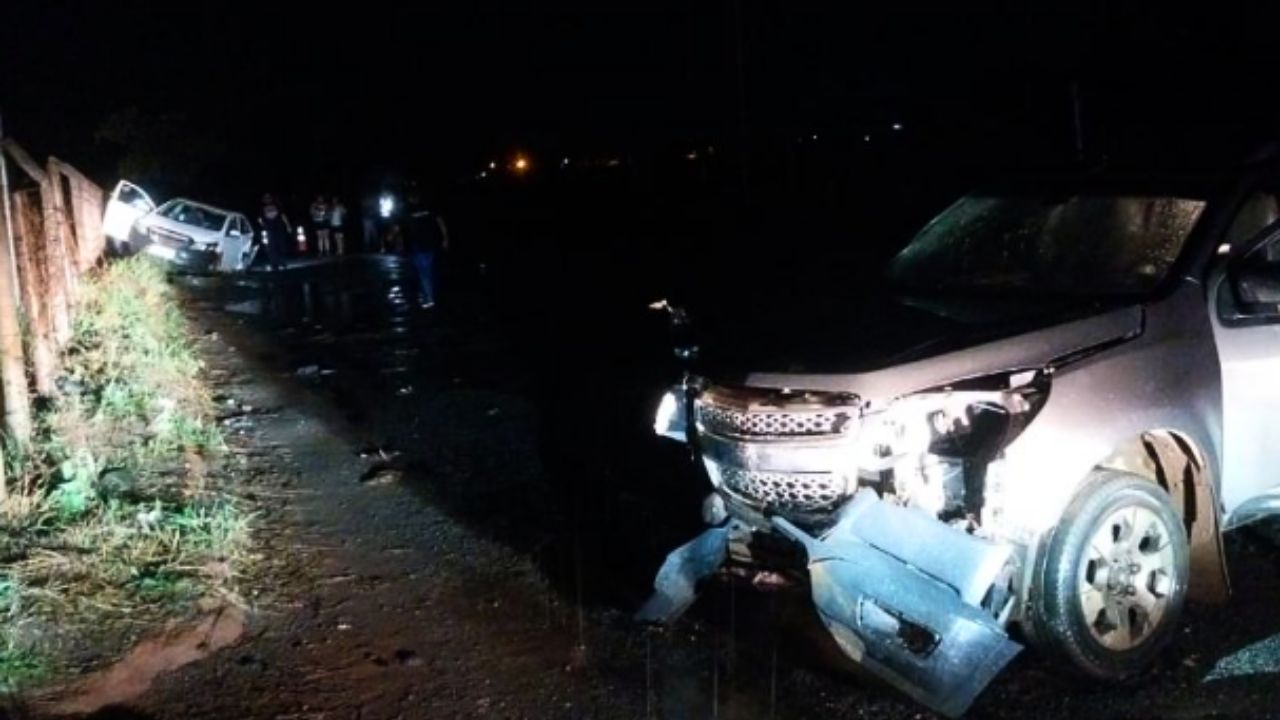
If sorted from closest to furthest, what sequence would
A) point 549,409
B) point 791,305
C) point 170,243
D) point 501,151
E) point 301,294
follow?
point 791,305, point 549,409, point 301,294, point 170,243, point 501,151

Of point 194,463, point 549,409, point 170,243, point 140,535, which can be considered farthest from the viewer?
point 170,243

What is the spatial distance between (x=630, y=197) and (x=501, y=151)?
661 inches

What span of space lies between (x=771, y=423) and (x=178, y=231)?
A: 1919 cm

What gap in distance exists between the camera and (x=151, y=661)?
4.48 m

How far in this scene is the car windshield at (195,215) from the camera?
2142 centimetres

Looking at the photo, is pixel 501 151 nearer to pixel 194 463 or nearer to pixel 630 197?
pixel 630 197

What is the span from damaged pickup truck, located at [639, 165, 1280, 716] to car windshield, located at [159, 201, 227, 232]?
18658 millimetres

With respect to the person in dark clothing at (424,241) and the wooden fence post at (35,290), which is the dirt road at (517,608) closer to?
the wooden fence post at (35,290)

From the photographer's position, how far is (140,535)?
211 inches

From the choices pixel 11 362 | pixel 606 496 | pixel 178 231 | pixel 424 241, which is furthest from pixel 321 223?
pixel 606 496

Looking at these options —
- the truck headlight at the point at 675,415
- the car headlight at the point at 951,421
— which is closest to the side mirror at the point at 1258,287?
the car headlight at the point at 951,421

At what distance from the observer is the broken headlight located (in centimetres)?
399

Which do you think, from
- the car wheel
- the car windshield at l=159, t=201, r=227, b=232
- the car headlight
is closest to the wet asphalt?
the car wheel

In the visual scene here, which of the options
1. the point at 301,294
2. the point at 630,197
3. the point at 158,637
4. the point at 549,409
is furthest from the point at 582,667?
the point at 630,197
